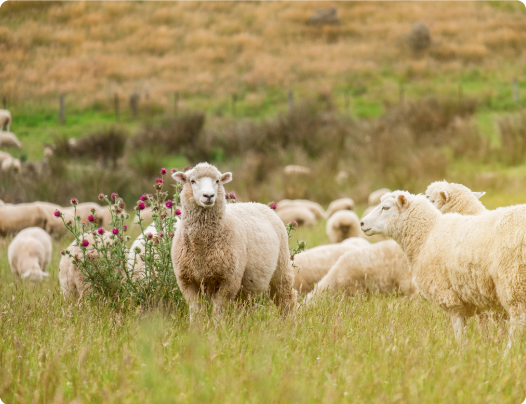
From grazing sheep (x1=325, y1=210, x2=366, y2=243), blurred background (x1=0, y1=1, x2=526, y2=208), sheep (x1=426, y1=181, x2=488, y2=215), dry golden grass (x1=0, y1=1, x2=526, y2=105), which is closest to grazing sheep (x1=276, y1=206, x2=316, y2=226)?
grazing sheep (x1=325, y1=210, x2=366, y2=243)

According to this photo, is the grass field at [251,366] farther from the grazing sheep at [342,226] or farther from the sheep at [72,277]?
the grazing sheep at [342,226]

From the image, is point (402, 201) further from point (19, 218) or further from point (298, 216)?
point (19, 218)

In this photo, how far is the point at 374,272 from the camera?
6566 millimetres

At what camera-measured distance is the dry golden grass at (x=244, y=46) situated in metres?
20.1

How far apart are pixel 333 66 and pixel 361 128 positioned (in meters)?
10.5

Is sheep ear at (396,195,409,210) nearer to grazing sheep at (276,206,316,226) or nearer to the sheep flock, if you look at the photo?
the sheep flock

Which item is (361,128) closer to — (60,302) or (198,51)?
(198,51)

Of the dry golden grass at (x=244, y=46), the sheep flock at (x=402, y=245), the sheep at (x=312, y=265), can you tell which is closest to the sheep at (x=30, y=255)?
the sheep flock at (x=402, y=245)

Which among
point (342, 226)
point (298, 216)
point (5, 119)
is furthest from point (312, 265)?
point (5, 119)

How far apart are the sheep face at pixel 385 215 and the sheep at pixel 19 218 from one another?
831 cm

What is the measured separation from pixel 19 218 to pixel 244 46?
1973 cm

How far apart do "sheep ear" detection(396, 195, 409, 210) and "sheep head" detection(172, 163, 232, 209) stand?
5.14 ft

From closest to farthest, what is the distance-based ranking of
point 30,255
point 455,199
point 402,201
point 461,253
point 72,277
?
point 461,253 → point 402,201 → point 72,277 → point 455,199 → point 30,255

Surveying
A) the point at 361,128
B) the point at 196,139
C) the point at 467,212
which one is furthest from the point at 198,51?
the point at 467,212
